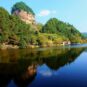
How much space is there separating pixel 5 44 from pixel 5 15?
22009mm

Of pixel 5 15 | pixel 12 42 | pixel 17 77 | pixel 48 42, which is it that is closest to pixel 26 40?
pixel 12 42

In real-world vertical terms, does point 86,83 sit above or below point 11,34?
below

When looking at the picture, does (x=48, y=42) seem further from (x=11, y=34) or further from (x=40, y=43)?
(x=11, y=34)

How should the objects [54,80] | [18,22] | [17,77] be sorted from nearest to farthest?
1. [54,80]
2. [17,77]
3. [18,22]

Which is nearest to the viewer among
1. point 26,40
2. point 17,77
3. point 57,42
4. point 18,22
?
point 17,77

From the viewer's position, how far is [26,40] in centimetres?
13012

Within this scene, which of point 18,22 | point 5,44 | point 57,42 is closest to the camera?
point 5,44

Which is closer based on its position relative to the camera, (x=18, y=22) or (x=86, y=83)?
(x=86, y=83)

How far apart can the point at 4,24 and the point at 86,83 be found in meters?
99.4

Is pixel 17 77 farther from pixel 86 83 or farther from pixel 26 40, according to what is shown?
pixel 26 40

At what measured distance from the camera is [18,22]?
5659 inches

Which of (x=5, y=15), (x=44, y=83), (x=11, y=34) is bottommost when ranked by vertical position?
(x=44, y=83)

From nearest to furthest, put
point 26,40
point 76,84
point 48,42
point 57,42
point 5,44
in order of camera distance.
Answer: point 76,84, point 5,44, point 26,40, point 48,42, point 57,42

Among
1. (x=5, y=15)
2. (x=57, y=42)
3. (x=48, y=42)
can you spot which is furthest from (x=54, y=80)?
(x=57, y=42)
